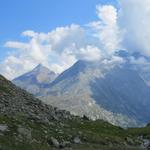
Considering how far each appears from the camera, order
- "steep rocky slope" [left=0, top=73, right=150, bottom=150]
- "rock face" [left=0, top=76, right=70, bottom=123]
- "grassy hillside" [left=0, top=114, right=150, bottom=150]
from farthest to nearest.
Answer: "rock face" [left=0, top=76, right=70, bottom=123]
"steep rocky slope" [left=0, top=73, right=150, bottom=150]
"grassy hillside" [left=0, top=114, right=150, bottom=150]

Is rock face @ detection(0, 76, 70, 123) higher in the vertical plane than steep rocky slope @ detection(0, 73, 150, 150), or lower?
higher

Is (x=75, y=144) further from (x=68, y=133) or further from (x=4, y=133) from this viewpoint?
(x=4, y=133)

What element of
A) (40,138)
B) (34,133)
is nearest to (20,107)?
(34,133)

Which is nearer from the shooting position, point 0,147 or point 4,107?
point 0,147

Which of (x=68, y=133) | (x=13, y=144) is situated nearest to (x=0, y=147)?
(x=13, y=144)

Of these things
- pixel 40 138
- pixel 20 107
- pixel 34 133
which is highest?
pixel 20 107

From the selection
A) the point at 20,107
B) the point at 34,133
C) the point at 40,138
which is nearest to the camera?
the point at 40,138


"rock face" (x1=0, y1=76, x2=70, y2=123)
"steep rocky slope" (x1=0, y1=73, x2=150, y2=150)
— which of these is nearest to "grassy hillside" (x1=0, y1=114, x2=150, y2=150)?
"steep rocky slope" (x1=0, y1=73, x2=150, y2=150)

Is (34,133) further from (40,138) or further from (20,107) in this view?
(20,107)

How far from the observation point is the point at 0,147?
40.0 metres

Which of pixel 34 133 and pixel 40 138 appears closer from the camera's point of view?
pixel 40 138

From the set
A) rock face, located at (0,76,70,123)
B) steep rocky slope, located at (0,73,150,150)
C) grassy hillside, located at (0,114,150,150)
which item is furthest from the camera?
rock face, located at (0,76,70,123)

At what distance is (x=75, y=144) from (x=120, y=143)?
17.2 metres

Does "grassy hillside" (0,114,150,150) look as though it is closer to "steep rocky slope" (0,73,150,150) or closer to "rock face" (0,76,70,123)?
"steep rocky slope" (0,73,150,150)
